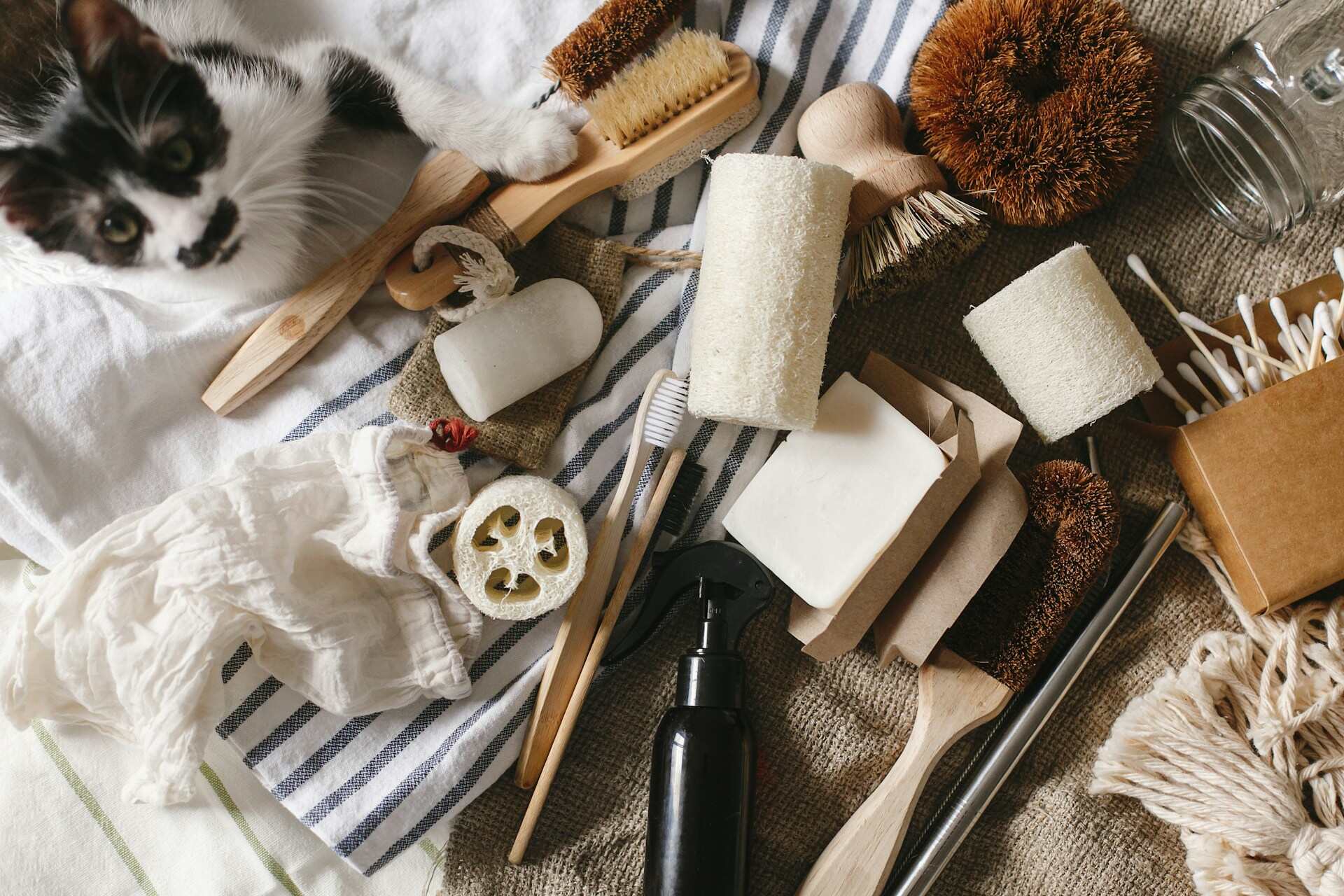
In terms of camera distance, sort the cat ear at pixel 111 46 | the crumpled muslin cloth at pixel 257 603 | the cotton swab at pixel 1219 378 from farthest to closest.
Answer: the cotton swab at pixel 1219 378 → the crumpled muslin cloth at pixel 257 603 → the cat ear at pixel 111 46

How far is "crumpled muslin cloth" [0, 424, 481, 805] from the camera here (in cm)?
65

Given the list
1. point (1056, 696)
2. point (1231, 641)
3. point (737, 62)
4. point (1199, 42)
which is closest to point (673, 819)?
point (1056, 696)

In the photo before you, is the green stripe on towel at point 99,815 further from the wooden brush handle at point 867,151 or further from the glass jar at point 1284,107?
the glass jar at point 1284,107

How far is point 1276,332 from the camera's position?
0.78 m

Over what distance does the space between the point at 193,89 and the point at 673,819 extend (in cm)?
62

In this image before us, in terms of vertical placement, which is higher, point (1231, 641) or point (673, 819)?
point (1231, 641)

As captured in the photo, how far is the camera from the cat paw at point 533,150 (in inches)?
27.5

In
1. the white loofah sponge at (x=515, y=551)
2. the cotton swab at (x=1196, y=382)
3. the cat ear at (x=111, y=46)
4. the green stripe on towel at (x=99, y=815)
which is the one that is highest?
the cat ear at (x=111, y=46)

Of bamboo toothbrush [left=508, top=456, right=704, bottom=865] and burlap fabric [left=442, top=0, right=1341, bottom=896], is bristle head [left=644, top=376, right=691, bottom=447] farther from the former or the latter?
burlap fabric [left=442, top=0, right=1341, bottom=896]

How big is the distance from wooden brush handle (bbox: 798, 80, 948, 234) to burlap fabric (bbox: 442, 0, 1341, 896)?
0.11 m

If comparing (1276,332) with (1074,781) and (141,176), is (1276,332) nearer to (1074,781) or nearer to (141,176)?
(1074,781)

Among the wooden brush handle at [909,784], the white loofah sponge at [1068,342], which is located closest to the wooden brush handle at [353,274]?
the white loofah sponge at [1068,342]

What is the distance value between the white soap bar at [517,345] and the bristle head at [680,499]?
0.13 meters

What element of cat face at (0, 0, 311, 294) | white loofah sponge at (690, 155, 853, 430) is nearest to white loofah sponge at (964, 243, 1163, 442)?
white loofah sponge at (690, 155, 853, 430)
